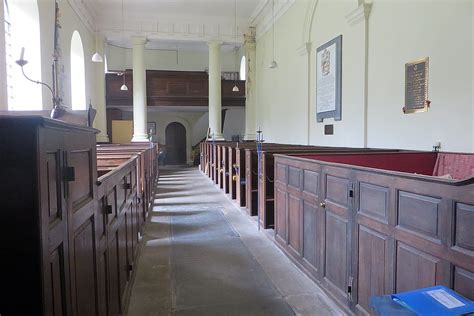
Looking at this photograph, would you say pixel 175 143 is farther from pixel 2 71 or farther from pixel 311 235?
pixel 311 235

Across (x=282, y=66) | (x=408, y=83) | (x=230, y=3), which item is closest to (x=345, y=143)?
(x=408, y=83)

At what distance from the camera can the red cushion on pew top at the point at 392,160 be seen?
11.1ft

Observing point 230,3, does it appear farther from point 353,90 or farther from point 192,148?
point 192,148

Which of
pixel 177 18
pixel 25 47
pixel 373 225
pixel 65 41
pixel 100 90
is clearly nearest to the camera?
pixel 373 225

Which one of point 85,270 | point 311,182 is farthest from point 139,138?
point 85,270

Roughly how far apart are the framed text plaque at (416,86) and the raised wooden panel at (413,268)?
10.1ft

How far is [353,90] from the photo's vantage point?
5.95 metres

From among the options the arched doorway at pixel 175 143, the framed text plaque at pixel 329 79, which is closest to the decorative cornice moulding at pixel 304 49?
the framed text plaque at pixel 329 79

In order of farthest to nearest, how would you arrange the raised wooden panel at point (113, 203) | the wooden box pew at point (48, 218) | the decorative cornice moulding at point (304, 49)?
the decorative cornice moulding at point (304, 49) → the raised wooden panel at point (113, 203) → the wooden box pew at point (48, 218)

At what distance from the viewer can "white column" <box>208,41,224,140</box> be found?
11812 mm

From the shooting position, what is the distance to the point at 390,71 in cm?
496

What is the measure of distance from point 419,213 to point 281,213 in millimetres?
2014

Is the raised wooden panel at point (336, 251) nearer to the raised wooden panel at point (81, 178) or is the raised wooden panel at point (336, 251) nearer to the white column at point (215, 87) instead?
the raised wooden panel at point (81, 178)

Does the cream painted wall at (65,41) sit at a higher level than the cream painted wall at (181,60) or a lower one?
lower
